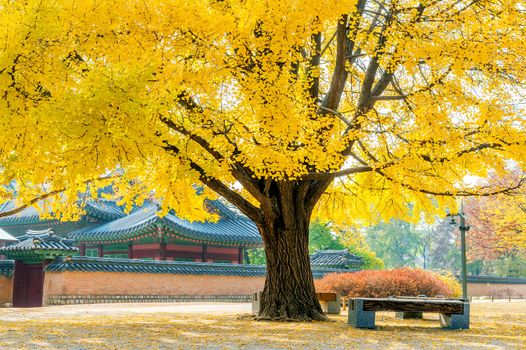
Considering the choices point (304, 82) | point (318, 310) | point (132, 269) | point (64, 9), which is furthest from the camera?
point (132, 269)

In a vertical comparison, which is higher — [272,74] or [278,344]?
[272,74]

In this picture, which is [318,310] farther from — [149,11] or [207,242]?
[207,242]

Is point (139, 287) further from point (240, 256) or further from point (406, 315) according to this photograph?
point (406, 315)

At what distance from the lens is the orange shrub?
696 inches

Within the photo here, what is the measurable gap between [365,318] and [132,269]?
49.0ft

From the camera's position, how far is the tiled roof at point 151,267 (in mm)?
22312

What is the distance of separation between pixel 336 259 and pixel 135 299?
12.5m

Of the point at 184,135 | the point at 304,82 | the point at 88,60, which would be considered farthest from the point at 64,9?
the point at 304,82

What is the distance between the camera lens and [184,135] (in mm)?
11352

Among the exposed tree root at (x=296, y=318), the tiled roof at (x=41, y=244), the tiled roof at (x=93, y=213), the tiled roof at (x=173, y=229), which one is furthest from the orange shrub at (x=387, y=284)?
the tiled roof at (x=93, y=213)

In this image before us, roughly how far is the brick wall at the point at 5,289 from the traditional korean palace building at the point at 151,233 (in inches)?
231

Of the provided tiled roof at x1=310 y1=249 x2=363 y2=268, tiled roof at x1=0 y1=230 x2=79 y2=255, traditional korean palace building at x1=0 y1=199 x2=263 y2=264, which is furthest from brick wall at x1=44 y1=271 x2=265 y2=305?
tiled roof at x1=310 y1=249 x2=363 y2=268

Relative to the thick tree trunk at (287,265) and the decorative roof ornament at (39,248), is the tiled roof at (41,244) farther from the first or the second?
the thick tree trunk at (287,265)

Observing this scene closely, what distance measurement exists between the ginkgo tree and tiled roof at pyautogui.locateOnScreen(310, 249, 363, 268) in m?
20.1
